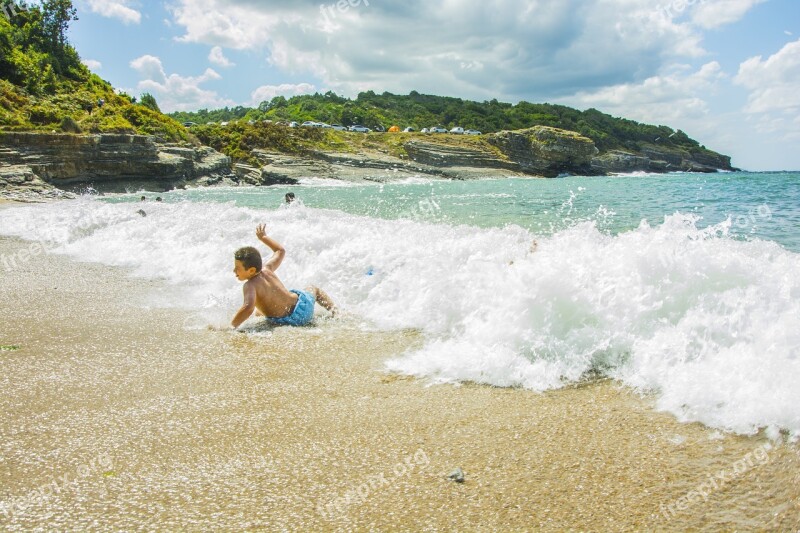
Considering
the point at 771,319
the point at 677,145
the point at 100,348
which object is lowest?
the point at 100,348

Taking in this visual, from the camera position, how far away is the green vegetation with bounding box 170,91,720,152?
346 feet

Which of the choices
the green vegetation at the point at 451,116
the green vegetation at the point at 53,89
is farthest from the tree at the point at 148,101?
the green vegetation at the point at 451,116

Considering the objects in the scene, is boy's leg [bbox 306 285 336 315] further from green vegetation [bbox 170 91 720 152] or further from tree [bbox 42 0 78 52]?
green vegetation [bbox 170 91 720 152]

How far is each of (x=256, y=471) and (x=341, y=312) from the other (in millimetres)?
3716

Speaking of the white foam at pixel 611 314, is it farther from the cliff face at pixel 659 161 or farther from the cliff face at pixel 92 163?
the cliff face at pixel 659 161

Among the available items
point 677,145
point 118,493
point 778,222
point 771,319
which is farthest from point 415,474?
point 677,145

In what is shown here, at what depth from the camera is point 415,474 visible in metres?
2.76

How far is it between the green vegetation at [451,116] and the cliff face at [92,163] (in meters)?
59.5

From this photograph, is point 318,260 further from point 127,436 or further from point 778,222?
point 778,222

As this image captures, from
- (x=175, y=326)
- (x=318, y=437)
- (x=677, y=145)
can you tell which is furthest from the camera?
(x=677, y=145)

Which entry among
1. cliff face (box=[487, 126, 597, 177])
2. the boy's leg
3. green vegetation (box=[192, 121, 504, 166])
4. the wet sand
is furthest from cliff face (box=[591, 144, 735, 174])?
the wet sand

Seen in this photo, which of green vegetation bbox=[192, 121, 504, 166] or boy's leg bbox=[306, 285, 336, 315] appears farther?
green vegetation bbox=[192, 121, 504, 166]

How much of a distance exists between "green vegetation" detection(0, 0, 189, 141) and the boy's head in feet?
119

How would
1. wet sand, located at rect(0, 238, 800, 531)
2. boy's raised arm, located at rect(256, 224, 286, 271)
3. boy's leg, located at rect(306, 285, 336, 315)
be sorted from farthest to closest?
boy's leg, located at rect(306, 285, 336, 315)
boy's raised arm, located at rect(256, 224, 286, 271)
wet sand, located at rect(0, 238, 800, 531)
